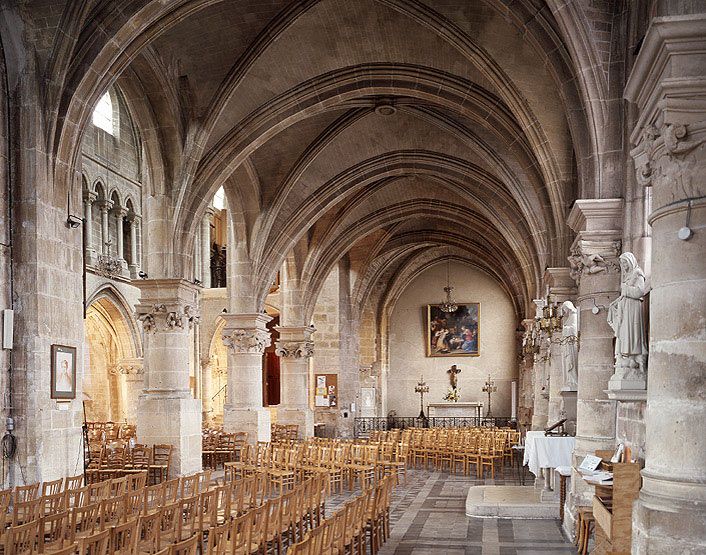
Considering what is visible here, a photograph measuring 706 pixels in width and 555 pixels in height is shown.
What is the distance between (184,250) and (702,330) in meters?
13.4

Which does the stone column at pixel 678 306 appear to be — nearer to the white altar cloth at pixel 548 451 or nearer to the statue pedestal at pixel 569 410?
the white altar cloth at pixel 548 451

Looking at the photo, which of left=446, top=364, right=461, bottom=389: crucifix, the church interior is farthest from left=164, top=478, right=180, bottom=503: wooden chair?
left=446, top=364, right=461, bottom=389: crucifix

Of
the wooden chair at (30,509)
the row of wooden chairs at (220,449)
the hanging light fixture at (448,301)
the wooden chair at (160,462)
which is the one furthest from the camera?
the hanging light fixture at (448,301)

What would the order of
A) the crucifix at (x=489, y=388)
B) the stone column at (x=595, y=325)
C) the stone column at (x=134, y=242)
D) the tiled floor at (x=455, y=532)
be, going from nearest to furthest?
the stone column at (x=595, y=325)
the tiled floor at (x=455, y=532)
the stone column at (x=134, y=242)
the crucifix at (x=489, y=388)

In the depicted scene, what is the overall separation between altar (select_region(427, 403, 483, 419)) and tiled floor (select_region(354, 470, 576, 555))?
22.6m

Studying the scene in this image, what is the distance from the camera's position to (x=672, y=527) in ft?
17.0

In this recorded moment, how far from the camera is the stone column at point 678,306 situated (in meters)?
5.13

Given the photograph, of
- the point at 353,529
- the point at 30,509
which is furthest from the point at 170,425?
the point at 353,529

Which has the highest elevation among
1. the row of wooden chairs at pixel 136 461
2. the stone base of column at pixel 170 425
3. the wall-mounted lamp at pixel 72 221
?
the wall-mounted lamp at pixel 72 221

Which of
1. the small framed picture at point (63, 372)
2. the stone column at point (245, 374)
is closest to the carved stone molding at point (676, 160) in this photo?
the small framed picture at point (63, 372)

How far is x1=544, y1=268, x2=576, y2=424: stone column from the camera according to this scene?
1509cm

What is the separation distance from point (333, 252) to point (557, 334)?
42.5 ft

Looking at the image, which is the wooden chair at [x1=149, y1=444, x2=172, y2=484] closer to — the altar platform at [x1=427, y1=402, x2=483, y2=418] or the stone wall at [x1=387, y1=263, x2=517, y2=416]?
the altar platform at [x1=427, y1=402, x2=483, y2=418]

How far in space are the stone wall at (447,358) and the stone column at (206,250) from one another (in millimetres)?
11275
